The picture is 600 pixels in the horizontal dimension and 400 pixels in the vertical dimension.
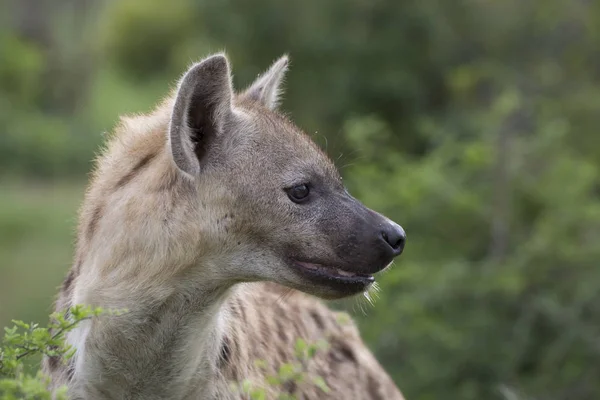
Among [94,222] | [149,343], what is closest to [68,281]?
[94,222]

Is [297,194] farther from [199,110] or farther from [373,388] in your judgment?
[373,388]

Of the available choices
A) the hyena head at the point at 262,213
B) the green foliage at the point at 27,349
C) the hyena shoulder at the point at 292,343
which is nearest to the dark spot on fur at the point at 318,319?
the hyena shoulder at the point at 292,343

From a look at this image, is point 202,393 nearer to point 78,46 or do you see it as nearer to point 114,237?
point 114,237

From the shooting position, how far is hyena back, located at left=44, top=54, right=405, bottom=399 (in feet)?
13.3

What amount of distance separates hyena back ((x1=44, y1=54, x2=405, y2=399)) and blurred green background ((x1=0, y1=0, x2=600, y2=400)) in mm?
508

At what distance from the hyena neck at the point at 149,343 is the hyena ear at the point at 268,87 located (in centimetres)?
82

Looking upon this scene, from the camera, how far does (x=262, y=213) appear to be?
4129mm

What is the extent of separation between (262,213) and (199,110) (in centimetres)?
39

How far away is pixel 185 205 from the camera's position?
4.08m

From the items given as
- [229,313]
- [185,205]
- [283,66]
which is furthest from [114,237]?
[283,66]

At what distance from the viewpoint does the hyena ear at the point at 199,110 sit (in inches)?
159

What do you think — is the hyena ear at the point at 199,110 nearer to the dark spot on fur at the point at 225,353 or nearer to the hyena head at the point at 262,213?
the hyena head at the point at 262,213

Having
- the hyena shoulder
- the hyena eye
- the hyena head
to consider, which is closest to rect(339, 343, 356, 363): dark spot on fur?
the hyena shoulder

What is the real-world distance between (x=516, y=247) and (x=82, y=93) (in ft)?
44.9
